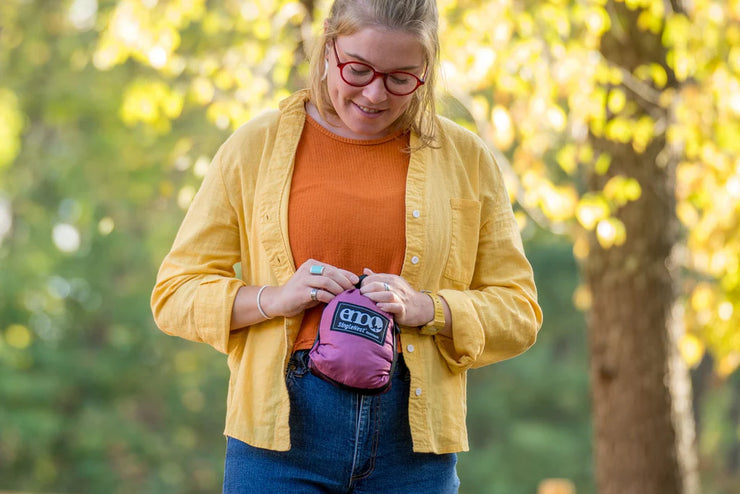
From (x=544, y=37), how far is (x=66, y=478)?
10733 millimetres

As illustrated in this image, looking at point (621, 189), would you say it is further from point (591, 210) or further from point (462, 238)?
point (462, 238)

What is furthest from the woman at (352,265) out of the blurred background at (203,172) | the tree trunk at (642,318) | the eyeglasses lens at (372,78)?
the tree trunk at (642,318)

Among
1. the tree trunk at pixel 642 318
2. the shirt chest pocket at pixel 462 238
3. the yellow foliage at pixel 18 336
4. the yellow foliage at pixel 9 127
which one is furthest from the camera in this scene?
the yellow foliage at pixel 18 336

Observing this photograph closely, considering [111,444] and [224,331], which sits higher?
[224,331]

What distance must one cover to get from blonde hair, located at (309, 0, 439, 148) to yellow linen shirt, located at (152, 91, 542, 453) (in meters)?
0.04

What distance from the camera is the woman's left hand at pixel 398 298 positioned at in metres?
1.71

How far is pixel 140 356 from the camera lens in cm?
1298

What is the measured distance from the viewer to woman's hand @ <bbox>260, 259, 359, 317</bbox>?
5.64 feet

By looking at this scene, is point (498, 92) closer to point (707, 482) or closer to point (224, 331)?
point (224, 331)

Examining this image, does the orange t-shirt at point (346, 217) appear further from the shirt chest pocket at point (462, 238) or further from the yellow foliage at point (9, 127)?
the yellow foliage at point (9, 127)

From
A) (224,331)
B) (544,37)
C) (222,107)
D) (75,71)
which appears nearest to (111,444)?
(75,71)

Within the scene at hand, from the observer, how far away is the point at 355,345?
1657mm

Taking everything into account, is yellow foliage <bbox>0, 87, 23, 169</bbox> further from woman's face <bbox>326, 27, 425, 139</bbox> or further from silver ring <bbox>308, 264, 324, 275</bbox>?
silver ring <bbox>308, 264, 324, 275</bbox>

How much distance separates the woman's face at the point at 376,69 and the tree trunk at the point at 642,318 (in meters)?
2.89
